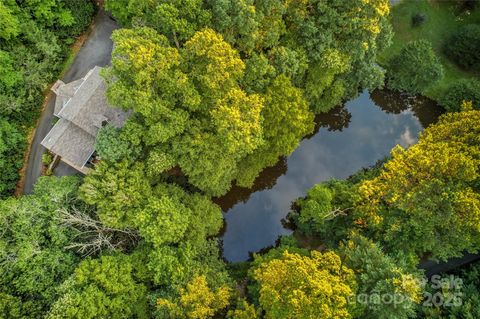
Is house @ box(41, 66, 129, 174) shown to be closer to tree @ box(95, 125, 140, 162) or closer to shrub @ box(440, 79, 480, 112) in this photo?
tree @ box(95, 125, 140, 162)

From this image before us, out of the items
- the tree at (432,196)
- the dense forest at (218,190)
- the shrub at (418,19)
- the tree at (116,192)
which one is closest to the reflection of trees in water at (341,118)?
the dense forest at (218,190)

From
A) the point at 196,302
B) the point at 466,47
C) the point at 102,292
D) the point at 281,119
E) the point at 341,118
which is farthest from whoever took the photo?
the point at 341,118

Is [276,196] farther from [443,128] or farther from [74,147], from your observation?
[74,147]

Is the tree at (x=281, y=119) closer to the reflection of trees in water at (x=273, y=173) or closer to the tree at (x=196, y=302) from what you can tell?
the reflection of trees in water at (x=273, y=173)

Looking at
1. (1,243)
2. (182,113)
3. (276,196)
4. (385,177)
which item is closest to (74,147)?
(1,243)

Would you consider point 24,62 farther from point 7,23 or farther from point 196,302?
point 196,302

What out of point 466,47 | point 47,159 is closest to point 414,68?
point 466,47
